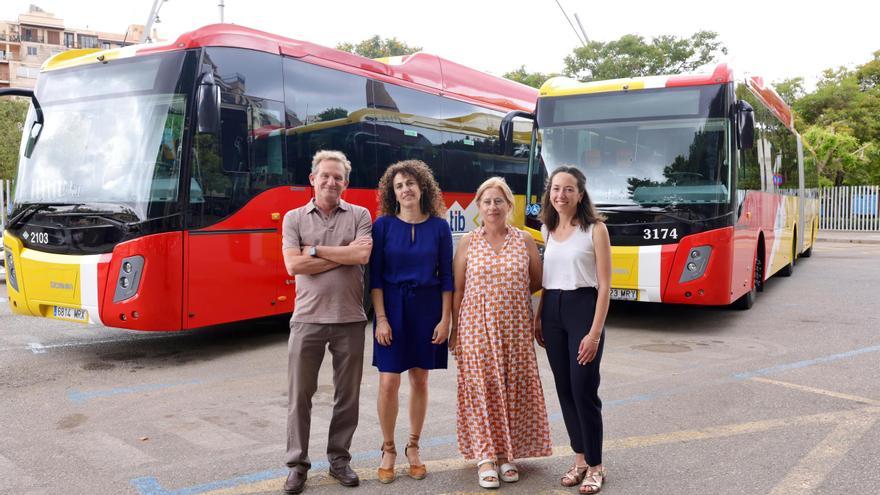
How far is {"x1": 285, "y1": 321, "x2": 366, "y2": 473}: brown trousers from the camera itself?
416 cm

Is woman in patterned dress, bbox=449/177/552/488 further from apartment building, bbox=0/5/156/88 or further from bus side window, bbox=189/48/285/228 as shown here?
apartment building, bbox=0/5/156/88

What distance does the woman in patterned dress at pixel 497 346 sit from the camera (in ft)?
13.6

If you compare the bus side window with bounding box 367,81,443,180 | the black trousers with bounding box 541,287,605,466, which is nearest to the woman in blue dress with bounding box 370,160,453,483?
the black trousers with bounding box 541,287,605,466

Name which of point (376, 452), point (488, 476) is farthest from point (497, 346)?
point (376, 452)

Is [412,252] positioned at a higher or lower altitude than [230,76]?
lower

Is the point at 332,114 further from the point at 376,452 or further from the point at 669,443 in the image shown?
the point at 669,443

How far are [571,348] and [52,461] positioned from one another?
3.17 m

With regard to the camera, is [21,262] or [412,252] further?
[21,262]

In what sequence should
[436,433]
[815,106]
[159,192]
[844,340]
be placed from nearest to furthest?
[436,433], [159,192], [844,340], [815,106]

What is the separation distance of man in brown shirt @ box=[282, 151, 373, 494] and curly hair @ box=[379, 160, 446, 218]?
148 mm

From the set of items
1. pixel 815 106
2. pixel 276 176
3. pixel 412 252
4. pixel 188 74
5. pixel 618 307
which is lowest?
pixel 618 307

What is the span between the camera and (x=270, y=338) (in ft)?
29.3

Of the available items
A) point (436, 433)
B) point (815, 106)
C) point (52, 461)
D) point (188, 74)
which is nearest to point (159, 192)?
point (188, 74)

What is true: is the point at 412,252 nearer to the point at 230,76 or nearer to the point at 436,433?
the point at 436,433
